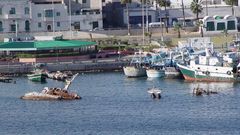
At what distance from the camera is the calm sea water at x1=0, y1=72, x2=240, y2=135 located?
85.7 metres

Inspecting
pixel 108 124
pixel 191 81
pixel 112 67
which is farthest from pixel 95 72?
pixel 108 124

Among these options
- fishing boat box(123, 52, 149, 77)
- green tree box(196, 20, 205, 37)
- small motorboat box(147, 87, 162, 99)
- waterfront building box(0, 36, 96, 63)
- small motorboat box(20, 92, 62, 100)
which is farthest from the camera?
green tree box(196, 20, 205, 37)

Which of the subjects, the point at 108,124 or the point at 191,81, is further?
the point at 191,81

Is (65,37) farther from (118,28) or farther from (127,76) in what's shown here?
(127,76)

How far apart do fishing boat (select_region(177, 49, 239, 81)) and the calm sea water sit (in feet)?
4.77

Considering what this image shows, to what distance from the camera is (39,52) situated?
432 ft

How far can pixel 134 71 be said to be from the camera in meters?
120

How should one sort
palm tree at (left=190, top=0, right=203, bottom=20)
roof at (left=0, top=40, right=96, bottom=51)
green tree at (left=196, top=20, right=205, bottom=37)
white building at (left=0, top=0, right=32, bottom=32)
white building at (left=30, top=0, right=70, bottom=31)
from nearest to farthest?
1. roof at (left=0, top=40, right=96, bottom=51)
2. white building at (left=0, top=0, right=32, bottom=32)
3. green tree at (left=196, top=20, right=205, bottom=37)
4. white building at (left=30, top=0, right=70, bottom=31)
5. palm tree at (left=190, top=0, right=203, bottom=20)

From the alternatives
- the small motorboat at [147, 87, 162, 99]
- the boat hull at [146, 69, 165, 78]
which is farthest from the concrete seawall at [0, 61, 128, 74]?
the small motorboat at [147, 87, 162, 99]

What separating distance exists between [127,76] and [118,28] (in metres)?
26.5

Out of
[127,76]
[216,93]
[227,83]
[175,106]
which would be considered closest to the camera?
[175,106]

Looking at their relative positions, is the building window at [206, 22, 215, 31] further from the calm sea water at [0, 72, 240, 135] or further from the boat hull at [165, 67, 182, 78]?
the calm sea water at [0, 72, 240, 135]


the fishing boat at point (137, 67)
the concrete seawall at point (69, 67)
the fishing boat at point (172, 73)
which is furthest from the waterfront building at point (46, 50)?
the fishing boat at point (172, 73)

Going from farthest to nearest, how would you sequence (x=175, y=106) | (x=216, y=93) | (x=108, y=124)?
(x=216, y=93) → (x=175, y=106) → (x=108, y=124)
